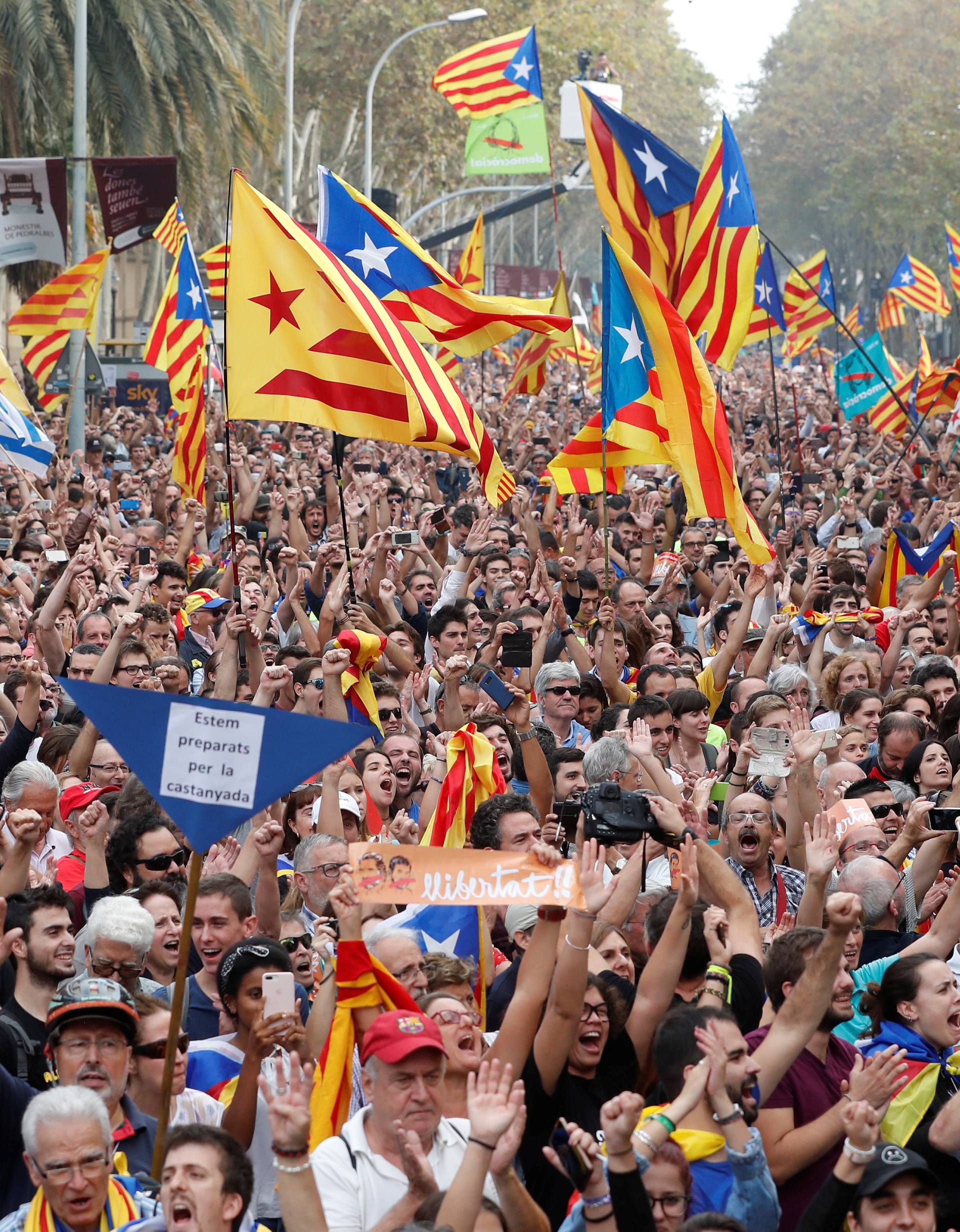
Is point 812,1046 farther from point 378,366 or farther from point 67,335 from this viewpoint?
point 67,335

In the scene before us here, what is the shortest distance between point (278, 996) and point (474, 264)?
16822 millimetres

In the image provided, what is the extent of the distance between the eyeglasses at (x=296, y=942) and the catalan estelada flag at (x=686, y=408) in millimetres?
4735

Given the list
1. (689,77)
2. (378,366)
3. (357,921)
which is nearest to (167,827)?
(357,921)

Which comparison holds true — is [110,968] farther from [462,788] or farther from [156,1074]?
[462,788]

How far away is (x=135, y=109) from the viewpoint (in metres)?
24.6

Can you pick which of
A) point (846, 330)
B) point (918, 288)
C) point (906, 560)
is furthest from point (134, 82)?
point (906, 560)

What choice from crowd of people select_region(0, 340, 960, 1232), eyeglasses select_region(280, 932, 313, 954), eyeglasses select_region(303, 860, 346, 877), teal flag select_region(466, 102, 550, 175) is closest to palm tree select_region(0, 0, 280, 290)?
teal flag select_region(466, 102, 550, 175)

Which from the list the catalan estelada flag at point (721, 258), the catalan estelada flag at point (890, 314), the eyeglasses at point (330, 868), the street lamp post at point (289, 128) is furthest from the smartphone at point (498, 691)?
the catalan estelada flag at point (890, 314)

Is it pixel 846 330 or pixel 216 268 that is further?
pixel 216 268

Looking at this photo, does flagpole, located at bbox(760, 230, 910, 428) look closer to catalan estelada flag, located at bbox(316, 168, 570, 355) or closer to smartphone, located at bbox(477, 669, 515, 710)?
catalan estelada flag, located at bbox(316, 168, 570, 355)

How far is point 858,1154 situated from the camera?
4129 mm

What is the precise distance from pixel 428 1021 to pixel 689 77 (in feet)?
259

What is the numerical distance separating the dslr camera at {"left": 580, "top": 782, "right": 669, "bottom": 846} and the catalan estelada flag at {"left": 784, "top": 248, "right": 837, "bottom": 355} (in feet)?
60.0

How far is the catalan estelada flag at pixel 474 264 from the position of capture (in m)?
20.3
